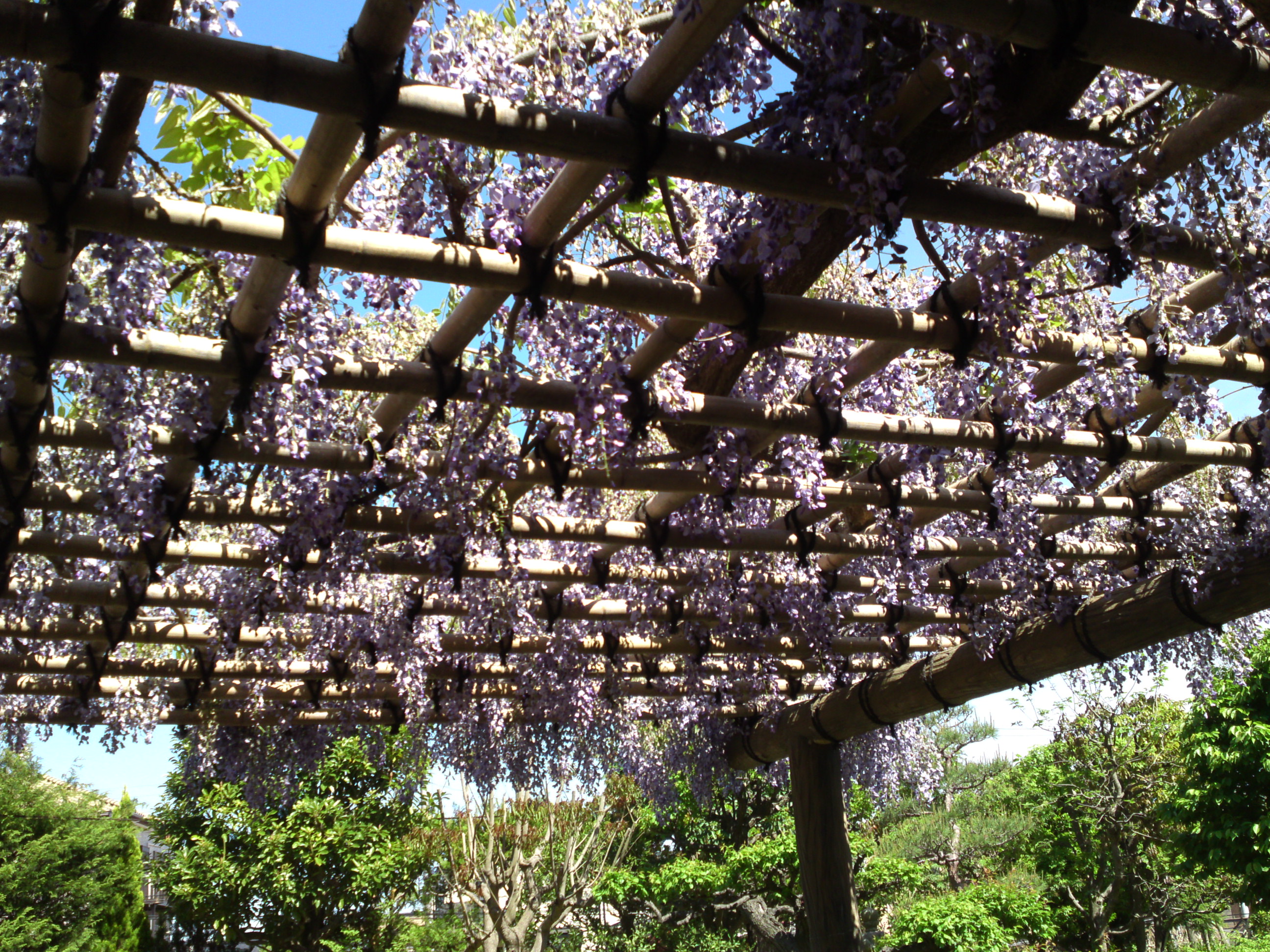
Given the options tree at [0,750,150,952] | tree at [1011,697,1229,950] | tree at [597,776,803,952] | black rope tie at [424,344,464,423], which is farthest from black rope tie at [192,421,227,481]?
tree at [1011,697,1229,950]

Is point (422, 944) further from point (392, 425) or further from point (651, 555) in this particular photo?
point (392, 425)

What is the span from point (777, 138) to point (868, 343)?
1.07m

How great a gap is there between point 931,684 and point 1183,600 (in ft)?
5.49

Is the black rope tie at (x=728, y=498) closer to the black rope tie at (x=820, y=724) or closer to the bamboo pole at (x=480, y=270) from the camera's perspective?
the bamboo pole at (x=480, y=270)

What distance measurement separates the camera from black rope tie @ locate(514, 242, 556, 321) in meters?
2.04

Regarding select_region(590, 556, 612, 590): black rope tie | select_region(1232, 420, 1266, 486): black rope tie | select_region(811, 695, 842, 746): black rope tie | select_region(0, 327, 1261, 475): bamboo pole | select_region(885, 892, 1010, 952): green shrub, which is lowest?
select_region(885, 892, 1010, 952): green shrub

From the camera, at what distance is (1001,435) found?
3.06 metres

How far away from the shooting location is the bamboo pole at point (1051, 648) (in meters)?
3.72

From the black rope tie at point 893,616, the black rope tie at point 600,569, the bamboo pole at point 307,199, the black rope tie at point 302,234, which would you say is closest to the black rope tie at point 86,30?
the bamboo pole at point 307,199

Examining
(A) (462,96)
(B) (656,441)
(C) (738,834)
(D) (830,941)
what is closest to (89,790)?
(C) (738,834)

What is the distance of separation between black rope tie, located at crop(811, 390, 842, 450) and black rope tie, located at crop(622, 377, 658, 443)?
1.68ft

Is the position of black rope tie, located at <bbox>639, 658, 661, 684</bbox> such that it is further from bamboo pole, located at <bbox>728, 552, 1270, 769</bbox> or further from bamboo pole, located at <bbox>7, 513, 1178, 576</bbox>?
bamboo pole, located at <bbox>7, 513, 1178, 576</bbox>

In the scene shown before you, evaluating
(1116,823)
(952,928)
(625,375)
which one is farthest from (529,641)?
(1116,823)

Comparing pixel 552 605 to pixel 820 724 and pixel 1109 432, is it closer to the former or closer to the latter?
pixel 820 724
